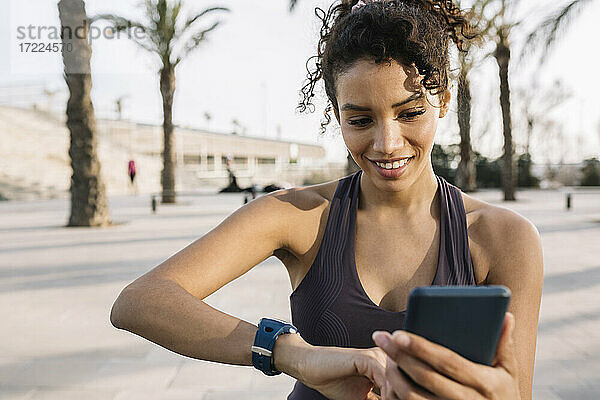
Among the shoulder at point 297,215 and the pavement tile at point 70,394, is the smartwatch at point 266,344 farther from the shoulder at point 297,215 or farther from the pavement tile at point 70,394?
the pavement tile at point 70,394

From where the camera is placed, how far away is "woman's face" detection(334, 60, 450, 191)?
1.33 m

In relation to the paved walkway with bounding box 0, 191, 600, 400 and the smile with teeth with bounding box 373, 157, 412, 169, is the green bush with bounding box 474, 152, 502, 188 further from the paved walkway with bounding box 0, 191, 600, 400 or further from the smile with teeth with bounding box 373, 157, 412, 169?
the smile with teeth with bounding box 373, 157, 412, 169

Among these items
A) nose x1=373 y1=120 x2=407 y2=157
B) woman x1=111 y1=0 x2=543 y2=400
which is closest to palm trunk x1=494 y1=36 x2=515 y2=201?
woman x1=111 y1=0 x2=543 y2=400

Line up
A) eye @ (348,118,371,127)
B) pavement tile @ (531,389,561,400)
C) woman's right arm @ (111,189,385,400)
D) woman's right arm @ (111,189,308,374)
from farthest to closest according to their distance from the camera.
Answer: pavement tile @ (531,389,561,400) → eye @ (348,118,371,127) → woman's right arm @ (111,189,308,374) → woman's right arm @ (111,189,385,400)

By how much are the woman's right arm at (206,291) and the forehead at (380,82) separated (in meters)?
0.37

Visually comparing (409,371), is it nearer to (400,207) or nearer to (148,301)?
(148,301)

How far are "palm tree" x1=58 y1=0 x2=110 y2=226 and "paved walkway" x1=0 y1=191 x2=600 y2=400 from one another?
4.58 ft

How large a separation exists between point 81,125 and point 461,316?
1152 centimetres

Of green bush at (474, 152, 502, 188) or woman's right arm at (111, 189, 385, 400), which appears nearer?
woman's right arm at (111, 189, 385, 400)

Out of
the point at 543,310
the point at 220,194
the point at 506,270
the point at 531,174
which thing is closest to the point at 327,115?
the point at 506,270

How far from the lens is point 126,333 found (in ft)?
15.8

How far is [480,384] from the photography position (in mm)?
831

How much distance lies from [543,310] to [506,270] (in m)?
4.30

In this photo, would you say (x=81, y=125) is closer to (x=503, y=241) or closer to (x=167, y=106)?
(x=167, y=106)
